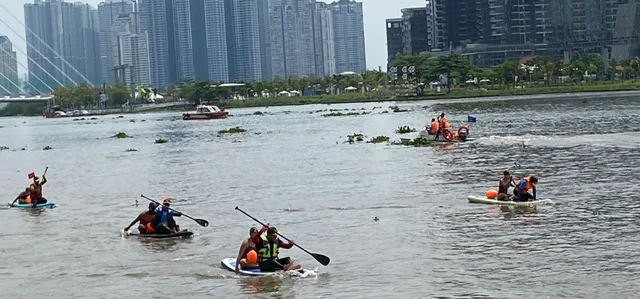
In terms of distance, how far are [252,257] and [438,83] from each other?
132 m

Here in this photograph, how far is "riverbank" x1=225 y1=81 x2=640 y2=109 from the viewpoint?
11812 centimetres

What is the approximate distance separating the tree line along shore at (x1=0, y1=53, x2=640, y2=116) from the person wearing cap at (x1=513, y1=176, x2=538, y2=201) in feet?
299

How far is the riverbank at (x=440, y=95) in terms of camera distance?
A: 388 ft

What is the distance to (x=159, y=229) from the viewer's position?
81.7 ft

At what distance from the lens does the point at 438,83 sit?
15012cm

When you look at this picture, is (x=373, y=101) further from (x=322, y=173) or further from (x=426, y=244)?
(x=426, y=244)

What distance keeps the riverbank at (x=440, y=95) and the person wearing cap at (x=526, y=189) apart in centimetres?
8950

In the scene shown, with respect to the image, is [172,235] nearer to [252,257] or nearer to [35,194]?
[252,257]

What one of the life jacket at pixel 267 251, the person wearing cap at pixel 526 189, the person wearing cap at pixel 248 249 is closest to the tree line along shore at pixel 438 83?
the person wearing cap at pixel 526 189

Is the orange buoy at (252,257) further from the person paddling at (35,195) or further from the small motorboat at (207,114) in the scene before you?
the small motorboat at (207,114)

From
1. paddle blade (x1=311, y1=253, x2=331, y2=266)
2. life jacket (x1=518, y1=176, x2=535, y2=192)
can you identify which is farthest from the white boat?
paddle blade (x1=311, y1=253, x2=331, y2=266)

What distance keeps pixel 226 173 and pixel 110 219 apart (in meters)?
13.7

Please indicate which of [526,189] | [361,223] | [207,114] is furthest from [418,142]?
[207,114]

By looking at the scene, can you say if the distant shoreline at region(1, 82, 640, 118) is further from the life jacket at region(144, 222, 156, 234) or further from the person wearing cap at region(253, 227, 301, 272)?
the person wearing cap at region(253, 227, 301, 272)
